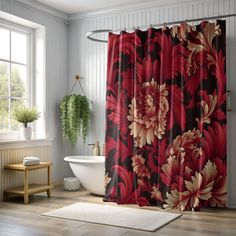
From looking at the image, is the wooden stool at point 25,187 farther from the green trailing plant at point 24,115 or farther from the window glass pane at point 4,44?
the window glass pane at point 4,44

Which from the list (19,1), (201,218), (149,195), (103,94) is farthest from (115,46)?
(201,218)

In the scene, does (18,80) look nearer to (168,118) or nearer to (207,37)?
(168,118)

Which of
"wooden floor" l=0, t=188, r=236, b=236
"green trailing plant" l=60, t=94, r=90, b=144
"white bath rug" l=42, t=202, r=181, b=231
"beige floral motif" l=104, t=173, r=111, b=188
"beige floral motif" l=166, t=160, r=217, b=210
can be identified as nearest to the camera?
"wooden floor" l=0, t=188, r=236, b=236

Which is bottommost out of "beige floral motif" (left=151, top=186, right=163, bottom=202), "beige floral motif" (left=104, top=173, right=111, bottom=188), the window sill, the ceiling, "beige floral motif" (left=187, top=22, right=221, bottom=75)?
"beige floral motif" (left=151, top=186, right=163, bottom=202)

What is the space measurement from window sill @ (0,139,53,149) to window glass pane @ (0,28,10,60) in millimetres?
1129

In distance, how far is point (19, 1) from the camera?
4.89 meters

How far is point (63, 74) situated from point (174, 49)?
211cm

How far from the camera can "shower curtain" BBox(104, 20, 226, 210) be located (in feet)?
13.9

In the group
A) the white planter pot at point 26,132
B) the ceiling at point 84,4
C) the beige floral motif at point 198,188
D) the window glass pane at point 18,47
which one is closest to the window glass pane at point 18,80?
the window glass pane at point 18,47

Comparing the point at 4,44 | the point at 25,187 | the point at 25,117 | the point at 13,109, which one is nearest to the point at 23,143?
the point at 25,117

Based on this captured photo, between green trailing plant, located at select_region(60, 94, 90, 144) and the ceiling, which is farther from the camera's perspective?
green trailing plant, located at select_region(60, 94, 90, 144)

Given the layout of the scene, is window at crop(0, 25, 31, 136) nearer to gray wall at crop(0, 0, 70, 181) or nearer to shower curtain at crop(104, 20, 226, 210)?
gray wall at crop(0, 0, 70, 181)

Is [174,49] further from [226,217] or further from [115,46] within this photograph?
[226,217]

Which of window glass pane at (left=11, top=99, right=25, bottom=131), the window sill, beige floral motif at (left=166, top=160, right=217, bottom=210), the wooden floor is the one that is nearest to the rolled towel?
the window sill
